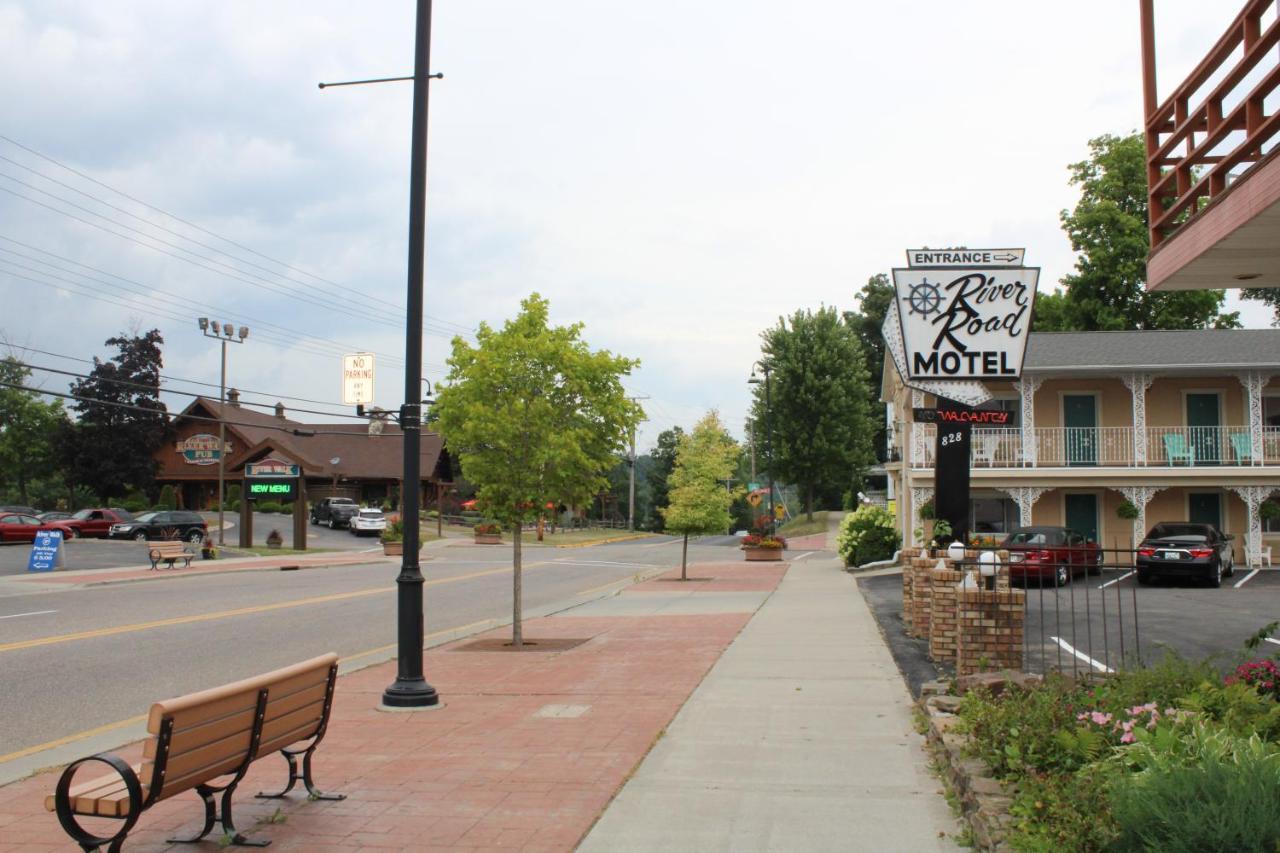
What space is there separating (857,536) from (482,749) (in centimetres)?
Answer: 2634

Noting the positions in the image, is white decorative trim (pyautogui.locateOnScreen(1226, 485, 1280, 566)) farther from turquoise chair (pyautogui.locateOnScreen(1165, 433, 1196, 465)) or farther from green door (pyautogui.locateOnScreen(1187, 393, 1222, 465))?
turquoise chair (pyautogui.locateOnScreen(1165, 433, 1196, 465))

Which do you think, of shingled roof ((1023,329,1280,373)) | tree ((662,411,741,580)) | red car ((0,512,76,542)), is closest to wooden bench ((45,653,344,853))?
tree ((662,411,741,580))

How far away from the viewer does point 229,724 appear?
18.5 feet

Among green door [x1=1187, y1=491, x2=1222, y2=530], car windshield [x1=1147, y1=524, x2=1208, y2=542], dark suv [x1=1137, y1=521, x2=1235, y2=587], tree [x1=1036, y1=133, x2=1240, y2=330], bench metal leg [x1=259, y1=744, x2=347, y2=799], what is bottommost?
bench metal leg [x1=259, y1=744, x2=347, y2=799]

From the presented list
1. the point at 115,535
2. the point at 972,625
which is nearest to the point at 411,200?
the point at 972,625

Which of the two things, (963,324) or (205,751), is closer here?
(205,751)

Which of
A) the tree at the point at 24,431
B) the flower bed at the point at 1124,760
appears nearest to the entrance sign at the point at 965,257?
the flower bed at the point at 1124,760

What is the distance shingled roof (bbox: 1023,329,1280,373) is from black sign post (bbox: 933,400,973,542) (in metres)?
18.5

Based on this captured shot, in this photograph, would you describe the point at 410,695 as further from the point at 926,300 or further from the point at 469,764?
the point at 926,300

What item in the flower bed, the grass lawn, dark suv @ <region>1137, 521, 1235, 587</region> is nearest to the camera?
the flower bed

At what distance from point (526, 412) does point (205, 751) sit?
8.98 m

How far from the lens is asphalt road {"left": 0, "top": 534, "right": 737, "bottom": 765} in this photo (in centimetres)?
1128

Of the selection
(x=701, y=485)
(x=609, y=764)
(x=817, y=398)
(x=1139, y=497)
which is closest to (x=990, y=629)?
(x=609, y=764)

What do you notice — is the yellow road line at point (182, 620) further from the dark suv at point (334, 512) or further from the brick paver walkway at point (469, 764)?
the dark suv at point (334, 512)
